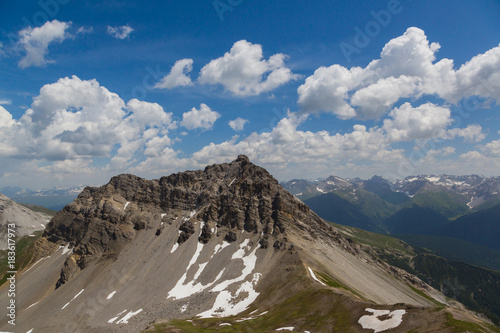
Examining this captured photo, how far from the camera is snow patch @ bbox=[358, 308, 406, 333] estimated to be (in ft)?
178

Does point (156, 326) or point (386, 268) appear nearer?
point (156, 326)

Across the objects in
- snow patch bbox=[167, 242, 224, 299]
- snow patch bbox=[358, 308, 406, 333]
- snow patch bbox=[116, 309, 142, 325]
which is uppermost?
snow patch bbox=[358, 308, 406, 333]

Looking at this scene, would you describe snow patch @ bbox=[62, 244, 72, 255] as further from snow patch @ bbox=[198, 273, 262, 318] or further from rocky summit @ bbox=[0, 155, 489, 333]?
snow patch @ bbox=[198, 273, 262, 318]

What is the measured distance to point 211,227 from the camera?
536ft

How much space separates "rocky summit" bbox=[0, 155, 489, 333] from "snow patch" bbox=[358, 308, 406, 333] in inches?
9.2

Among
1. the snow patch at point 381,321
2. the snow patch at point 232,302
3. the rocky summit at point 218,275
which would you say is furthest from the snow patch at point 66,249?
the snow patch at point 381,321

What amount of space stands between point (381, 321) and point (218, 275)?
281 ft

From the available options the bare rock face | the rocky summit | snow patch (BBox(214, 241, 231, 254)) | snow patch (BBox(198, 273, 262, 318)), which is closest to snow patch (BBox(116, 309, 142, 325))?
the rocky summit

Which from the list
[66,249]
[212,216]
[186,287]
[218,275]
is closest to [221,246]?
[218,275]

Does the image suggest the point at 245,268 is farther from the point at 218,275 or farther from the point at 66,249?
the point at 66,249

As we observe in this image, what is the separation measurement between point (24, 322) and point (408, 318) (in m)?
162

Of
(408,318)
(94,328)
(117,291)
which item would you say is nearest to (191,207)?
(117,291)

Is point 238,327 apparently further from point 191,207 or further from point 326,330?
point 191,207

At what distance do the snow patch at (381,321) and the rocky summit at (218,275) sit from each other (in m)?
0.23
